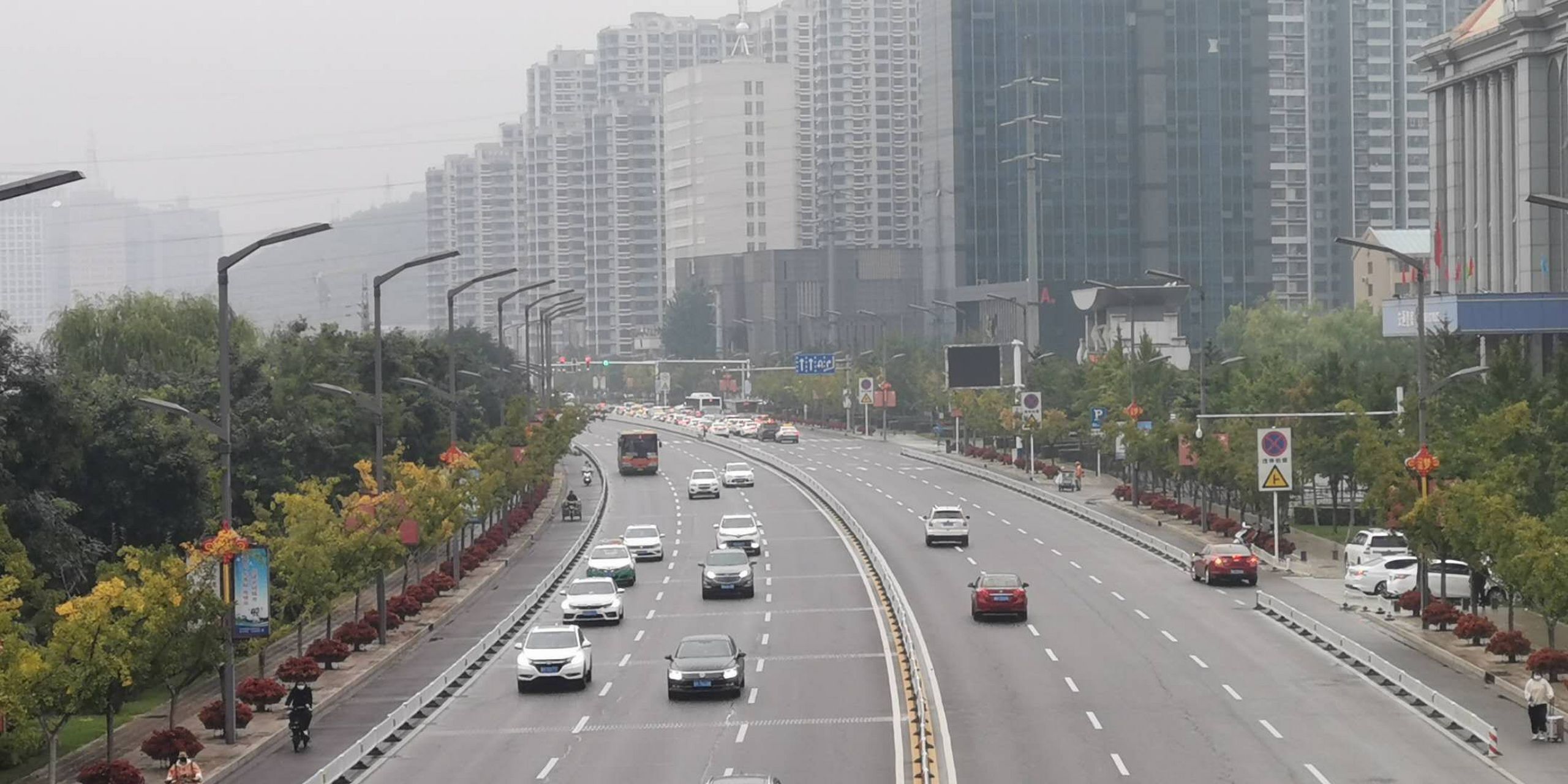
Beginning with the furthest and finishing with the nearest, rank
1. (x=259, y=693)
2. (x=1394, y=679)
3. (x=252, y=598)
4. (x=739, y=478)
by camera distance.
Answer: (x=739, y=478) → (x=1394, y=679) → (x=259, y=693) → (x=252, y=598)

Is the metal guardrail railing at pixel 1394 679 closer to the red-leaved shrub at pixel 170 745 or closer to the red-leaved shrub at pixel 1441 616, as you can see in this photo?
the red-leaved shrub at pixel 1441 616

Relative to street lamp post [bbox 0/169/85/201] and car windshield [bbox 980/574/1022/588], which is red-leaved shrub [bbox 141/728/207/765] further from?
car windshield [bbox 980/574/1022/588]

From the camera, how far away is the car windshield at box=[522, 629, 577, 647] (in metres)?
43.2

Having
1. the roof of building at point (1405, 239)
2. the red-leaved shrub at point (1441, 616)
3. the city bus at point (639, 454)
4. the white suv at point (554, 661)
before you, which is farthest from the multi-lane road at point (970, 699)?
the roof of building at point (1405, 239)

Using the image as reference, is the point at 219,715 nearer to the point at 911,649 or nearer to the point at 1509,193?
the point at 911,649

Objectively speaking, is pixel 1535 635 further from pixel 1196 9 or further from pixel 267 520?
pixel 1196 9

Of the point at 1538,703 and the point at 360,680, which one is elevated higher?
the point at 1538,703

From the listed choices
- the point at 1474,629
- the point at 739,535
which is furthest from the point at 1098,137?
the point at 1474,629

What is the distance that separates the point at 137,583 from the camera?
4159cm

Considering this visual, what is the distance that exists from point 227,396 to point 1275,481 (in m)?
38.7

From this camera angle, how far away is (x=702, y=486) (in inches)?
3885

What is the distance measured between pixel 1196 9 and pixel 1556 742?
170 meters

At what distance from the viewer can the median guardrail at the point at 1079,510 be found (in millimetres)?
69688

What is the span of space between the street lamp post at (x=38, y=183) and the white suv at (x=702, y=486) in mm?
77020
